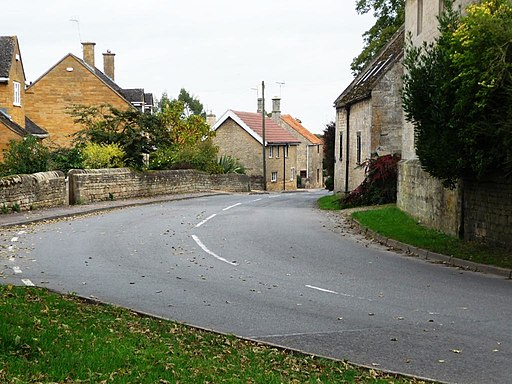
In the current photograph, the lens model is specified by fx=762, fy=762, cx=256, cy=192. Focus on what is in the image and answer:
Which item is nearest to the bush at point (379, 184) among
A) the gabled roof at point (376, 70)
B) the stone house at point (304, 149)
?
the gabled roof at point (376, 70)

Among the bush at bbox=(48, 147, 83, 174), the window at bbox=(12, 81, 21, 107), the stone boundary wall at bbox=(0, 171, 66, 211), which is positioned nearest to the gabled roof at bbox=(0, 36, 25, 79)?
the window at bbox=(12, 81, 21, 107)

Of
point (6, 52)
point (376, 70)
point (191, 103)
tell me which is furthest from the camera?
point (191, 103)

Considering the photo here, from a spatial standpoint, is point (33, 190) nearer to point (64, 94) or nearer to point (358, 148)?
point (358, 148)

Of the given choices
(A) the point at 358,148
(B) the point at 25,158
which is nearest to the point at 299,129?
(A) the point at 358,148

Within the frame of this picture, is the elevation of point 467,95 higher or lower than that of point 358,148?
higher

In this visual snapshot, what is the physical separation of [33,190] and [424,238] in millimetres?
14992

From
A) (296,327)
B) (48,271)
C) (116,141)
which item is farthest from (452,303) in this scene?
(116,141)

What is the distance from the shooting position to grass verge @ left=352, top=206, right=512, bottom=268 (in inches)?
606

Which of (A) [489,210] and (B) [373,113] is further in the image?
(B) [373,113]

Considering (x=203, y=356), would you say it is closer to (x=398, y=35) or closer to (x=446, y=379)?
(x=446, y=379)

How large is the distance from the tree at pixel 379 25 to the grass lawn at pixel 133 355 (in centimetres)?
3752

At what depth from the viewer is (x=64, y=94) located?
200 ft

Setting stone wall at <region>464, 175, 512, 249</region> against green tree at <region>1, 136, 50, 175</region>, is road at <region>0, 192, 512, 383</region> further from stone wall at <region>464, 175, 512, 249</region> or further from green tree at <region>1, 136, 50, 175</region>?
green tree at <region>1, 136, 50, 175</region>

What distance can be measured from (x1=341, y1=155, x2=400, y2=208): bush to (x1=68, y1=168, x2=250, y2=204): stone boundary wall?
11100 millimetres
